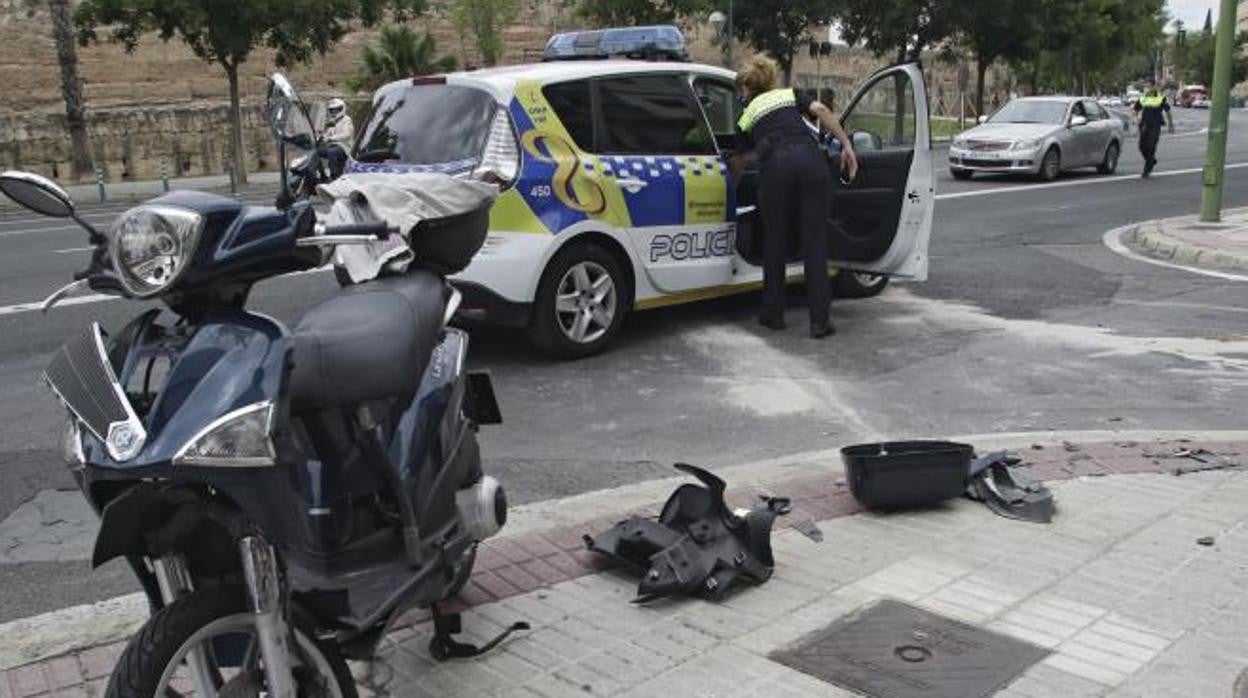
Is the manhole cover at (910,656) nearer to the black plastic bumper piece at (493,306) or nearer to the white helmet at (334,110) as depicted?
the white helmet at (334,110)

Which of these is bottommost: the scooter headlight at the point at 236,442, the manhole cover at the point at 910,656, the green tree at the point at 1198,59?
the manhole cover at the point at 910,656

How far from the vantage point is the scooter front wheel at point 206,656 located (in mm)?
2387

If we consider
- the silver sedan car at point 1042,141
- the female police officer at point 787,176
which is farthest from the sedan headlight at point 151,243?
the silver sedan car at point 1042,141

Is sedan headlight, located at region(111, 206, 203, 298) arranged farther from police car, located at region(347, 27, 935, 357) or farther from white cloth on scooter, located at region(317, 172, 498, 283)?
police car, located at region(347, 27, 935, 357)

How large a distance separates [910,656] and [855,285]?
6311mm

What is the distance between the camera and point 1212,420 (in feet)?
20.7

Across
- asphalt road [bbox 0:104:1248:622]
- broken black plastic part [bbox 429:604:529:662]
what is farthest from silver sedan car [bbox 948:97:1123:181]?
broken black plastic part [bbox 429:604:529:662]

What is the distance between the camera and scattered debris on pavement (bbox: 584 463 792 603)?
400 centimetres

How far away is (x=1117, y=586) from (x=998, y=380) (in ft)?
10.4

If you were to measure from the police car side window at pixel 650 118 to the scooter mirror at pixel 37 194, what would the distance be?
206 inches

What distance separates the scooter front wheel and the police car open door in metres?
6.67

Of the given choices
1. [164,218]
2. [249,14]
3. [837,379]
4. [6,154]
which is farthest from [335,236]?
[6,154]

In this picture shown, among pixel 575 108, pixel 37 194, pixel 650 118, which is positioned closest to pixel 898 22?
pixel 650 118

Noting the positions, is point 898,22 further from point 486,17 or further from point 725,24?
point 486,17
